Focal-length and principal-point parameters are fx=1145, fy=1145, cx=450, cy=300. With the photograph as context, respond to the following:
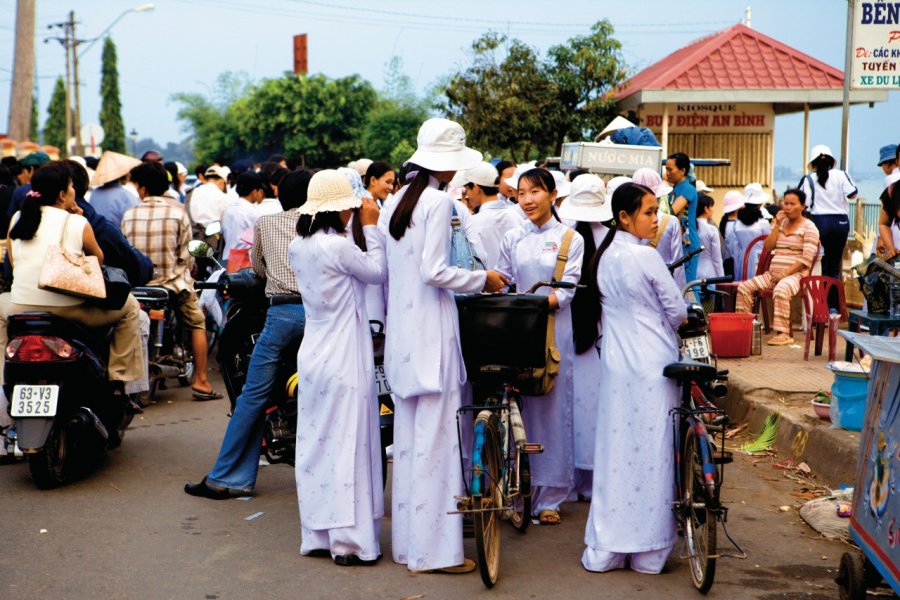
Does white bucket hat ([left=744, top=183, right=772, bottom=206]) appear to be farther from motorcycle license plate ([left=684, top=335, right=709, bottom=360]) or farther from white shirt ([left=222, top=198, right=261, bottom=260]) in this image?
motorcycle license plate ([left=684, top=335, right=709, bottom=360])

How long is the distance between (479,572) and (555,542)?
715 millimetres

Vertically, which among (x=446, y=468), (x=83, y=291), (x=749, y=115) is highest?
(x=749, y=115)

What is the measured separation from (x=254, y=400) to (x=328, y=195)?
168 centimetres

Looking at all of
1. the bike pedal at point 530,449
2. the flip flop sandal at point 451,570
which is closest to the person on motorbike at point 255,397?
the flip flop sandal at point 451,570

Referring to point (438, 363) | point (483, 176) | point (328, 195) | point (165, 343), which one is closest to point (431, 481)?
point (438, 363)

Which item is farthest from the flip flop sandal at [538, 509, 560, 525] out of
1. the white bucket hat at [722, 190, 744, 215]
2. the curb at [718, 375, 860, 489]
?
the white bucket hat at [722, 190, 744, 215]

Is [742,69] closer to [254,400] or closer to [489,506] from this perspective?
[254,400]

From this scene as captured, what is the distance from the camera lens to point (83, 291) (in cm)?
706

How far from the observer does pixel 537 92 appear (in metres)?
23.0

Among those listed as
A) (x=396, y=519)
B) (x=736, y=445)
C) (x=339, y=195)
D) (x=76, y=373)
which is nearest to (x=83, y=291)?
(x=76, y=373)

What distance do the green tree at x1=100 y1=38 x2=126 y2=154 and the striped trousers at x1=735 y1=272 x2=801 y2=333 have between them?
7340cm

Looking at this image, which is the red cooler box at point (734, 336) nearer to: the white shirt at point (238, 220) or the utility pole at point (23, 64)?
the white shirt at point (238, 220)

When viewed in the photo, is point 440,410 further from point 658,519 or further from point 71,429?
point 71,429

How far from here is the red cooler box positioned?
10.9 metres
